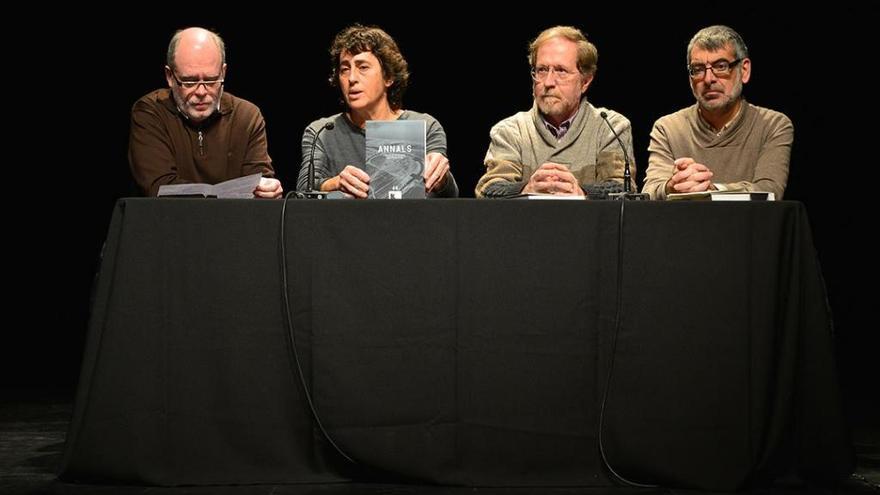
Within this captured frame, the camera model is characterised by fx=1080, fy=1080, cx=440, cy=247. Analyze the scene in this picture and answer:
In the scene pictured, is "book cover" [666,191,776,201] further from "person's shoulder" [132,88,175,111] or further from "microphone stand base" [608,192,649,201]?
"person's shoulder" [132,88,175,111]

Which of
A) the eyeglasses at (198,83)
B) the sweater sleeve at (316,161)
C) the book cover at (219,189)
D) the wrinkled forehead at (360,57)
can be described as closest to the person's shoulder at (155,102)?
the eyeglasses at (198,83)

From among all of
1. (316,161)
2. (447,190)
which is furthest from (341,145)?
(447,190)

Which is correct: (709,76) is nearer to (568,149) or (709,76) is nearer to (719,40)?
(719,40)

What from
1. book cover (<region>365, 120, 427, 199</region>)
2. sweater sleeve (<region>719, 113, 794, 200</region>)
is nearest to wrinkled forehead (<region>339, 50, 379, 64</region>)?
book cover (<region>365, 120, 427, 199</region>)

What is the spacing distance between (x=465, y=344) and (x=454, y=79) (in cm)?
233

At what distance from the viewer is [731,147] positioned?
133 inches

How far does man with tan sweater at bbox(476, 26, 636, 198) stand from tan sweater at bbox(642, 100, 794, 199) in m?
0.15

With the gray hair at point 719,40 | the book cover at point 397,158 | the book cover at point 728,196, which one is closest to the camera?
the book cover at point 728,196

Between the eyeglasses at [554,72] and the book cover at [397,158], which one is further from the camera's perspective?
the eyeglasses at [554,72]

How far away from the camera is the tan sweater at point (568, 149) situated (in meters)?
3.33

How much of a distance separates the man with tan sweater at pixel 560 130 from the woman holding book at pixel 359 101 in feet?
0.66

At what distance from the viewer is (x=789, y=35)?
4473mm

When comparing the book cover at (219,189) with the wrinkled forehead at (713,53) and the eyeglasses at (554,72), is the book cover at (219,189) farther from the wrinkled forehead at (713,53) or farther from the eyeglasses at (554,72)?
the wrinkled forehead at (713,53)

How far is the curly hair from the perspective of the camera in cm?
333
